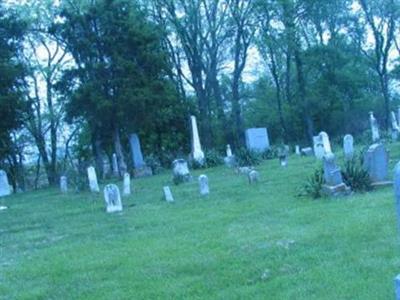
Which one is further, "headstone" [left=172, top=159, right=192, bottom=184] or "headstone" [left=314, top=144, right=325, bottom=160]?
"headstone" [left=314, top=144, right=325, bottom=160]

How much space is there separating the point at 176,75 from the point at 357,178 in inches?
1133

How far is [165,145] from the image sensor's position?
36.4 meters

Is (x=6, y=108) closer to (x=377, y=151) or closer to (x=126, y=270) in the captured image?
(x=377, y=151)

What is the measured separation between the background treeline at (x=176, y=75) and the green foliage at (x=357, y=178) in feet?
52.6

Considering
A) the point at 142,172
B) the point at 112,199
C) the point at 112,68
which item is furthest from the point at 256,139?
the point at 112,199

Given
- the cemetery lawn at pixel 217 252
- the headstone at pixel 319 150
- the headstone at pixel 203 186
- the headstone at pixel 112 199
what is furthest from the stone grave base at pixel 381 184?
the headstone at pixel 319 150

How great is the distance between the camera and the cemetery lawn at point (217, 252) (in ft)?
17.8

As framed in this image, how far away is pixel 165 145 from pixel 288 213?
27120 mm

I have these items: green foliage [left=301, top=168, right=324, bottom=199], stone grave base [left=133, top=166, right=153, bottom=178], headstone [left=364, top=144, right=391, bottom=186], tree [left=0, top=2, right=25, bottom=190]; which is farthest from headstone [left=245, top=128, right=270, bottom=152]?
headstone [left=364, top=144, right=391, bottom=186]

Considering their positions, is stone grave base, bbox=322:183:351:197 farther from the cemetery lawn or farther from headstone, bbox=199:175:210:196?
headstone, bbox=199:175:210:196

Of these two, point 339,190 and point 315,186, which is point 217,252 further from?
A: point 315,186

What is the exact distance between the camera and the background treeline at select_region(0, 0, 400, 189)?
2723 centimetres

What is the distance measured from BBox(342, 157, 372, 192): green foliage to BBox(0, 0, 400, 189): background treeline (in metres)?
16.0

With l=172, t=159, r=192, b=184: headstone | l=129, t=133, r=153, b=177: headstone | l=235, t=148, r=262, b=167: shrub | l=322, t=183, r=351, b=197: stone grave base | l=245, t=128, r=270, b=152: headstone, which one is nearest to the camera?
l=322, t=183, r=351, b=197: stone grave base
